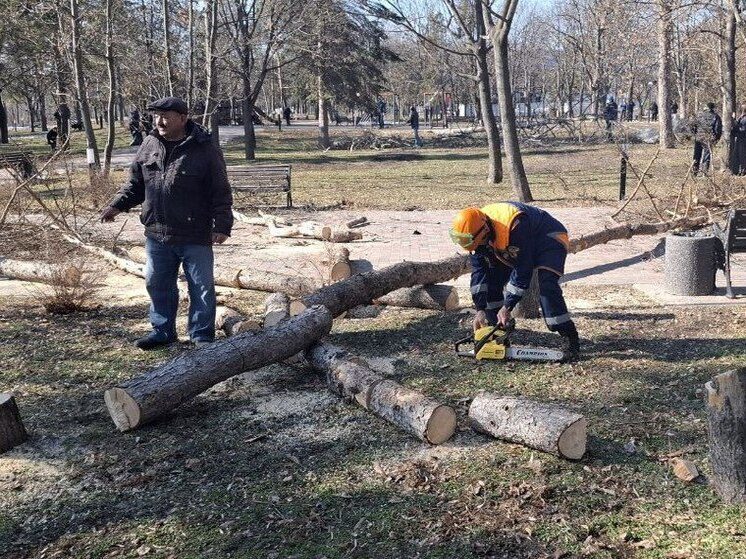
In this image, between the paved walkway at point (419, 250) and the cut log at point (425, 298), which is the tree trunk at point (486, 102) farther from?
the cut log at point (425, 298)

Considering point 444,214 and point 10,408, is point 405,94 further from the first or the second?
point 10,408

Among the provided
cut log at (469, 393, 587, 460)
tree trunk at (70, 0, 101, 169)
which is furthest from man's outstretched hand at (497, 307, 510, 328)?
tree trunk at (70, 0, 101, 169)

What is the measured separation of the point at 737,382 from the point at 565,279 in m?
5.22

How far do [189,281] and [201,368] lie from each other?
1.38 meters

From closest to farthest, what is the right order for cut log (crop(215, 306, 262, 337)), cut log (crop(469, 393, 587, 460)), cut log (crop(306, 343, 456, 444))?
1. cut log (crop(469, 393, 587, 460))
2. cut log (crop(306, 343, 456, 444))
3. cut log (crop(215, 306, 262, 337))

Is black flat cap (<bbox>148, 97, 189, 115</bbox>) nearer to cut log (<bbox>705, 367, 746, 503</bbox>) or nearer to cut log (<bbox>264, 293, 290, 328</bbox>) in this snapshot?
cut log (<bbox>264, 293, 290, 328</bbox>)

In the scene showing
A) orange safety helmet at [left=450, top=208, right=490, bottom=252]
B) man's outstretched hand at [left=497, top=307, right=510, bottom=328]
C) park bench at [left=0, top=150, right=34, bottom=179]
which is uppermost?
park bench at [left=0, top=150, right=34, bottom=179]

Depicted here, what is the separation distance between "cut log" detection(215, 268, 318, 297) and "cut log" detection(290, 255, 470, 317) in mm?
725

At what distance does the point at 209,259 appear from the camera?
6.01 m

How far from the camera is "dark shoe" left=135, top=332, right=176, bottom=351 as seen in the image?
6246 millimetres

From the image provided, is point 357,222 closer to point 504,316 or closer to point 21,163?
point 21,163

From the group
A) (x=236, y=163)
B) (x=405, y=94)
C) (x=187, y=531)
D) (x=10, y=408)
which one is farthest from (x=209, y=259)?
(x=405, y=94)

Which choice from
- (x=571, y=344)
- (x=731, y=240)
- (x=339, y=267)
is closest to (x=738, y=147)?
(x=731, y=240)

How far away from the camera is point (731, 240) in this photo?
752 cm
